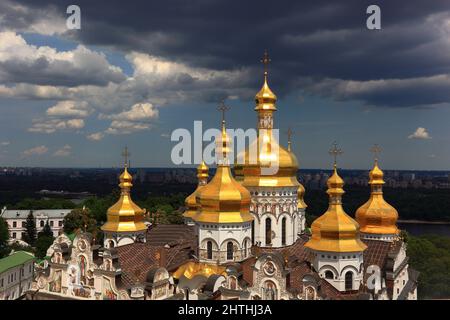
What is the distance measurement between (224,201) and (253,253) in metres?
3.73

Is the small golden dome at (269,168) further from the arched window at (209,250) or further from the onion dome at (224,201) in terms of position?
the arched window at (209,250)

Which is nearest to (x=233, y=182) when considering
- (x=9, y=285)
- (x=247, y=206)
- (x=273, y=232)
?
(x=247, y=206)

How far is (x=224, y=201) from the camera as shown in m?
21.3

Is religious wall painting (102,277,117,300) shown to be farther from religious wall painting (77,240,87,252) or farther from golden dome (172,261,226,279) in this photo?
golden dome (172,261,226,279)

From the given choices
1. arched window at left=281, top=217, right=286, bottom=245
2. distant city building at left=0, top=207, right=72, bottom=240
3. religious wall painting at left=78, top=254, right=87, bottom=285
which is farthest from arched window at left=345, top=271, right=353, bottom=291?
distant city building at left=0, top=207, right=72, bottom=240

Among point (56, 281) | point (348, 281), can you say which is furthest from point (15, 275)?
point (348, 281)

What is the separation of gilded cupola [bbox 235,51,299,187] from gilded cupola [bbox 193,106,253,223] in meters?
2.46

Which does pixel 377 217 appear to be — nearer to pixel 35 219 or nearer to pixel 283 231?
pixel 283 231

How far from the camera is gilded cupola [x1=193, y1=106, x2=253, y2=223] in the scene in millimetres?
21375

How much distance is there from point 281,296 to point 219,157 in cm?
803

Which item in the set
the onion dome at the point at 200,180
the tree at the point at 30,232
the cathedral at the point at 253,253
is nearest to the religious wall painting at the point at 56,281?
the cathedral at the point at 253,253

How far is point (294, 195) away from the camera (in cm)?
2469

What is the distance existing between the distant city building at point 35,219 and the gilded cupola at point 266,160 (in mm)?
47267
